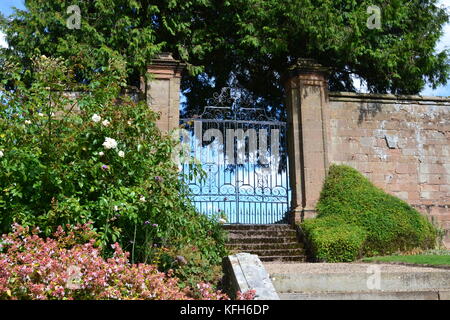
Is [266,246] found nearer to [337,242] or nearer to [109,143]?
[337,242]

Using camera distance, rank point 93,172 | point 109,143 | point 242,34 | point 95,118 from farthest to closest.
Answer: point 242,34
point 95,118
point 93,172
point 109,143

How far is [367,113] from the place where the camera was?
10.3m

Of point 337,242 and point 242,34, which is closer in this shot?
point 337,242

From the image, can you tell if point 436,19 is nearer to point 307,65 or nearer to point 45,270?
point 307,65

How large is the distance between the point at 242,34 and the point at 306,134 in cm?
285

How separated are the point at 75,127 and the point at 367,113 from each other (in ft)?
23.2

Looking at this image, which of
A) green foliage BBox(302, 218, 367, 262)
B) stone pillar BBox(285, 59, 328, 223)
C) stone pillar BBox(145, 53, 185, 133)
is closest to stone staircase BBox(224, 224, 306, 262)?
green foliage BBox(302, 218, 367, 262)

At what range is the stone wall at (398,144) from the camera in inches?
395

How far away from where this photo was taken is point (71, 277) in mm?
3398

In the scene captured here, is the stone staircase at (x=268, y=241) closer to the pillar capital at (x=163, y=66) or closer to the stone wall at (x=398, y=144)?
the stone wall at (x=398, y=144)

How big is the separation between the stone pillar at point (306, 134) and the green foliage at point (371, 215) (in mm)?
284

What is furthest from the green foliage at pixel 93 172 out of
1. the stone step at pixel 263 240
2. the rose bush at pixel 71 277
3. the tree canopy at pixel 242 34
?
the tree canopy at pixel 242 34

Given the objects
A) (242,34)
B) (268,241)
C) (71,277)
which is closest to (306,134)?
(268,241)
